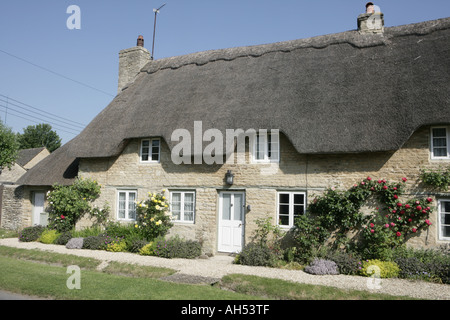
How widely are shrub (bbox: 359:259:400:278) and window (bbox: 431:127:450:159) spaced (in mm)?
3256

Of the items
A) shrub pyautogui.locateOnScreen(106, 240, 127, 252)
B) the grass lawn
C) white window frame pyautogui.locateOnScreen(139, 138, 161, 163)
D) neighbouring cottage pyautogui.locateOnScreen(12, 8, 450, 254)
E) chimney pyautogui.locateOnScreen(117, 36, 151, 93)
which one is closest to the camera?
the grass lawn

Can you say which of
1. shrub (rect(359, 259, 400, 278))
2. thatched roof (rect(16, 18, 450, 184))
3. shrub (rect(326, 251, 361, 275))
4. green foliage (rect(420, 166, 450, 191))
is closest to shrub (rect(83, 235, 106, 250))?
thatched roof (rect(16, 18, 450, 184))

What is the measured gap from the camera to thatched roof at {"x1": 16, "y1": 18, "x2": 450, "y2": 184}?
10.1m

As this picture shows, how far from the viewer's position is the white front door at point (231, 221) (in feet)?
39.3

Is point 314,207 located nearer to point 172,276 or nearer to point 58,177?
point 172,276

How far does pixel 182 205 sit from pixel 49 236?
561 centimetres

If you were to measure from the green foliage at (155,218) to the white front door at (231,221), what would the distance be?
1.95 meters

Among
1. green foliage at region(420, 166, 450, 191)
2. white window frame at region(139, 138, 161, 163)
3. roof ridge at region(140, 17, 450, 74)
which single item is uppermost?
roof ridge at region(140, 17, 450, 74)

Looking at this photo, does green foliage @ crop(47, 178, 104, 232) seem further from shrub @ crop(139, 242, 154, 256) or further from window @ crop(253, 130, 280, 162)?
window @ crop(253, 130, 280, 162)

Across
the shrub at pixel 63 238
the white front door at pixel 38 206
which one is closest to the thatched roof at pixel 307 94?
the shrub at pixel 63 238

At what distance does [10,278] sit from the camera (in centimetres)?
823

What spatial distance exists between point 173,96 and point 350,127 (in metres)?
6.95

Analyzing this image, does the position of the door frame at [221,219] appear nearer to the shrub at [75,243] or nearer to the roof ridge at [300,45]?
the shrub at [75,243]
